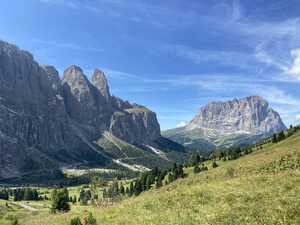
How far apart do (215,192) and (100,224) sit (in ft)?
36.6

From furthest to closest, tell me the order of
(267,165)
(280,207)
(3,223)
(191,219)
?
(267,165)
(3,223)
(191,219)
(280,207)

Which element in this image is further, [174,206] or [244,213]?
[174,206]

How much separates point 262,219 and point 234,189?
14.2m

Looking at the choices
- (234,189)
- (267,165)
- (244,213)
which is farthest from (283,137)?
(244,213)

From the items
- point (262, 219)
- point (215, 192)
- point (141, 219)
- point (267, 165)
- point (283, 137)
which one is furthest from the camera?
point (283, 137)

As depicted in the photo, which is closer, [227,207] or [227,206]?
[227,207]

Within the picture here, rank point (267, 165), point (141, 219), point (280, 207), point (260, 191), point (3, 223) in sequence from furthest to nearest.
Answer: point (267, 165)
point (3, 223)
point (260, 191)
point (141, 219)
point (280, 207)

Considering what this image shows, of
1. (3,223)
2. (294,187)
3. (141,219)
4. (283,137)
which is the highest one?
(283,137)

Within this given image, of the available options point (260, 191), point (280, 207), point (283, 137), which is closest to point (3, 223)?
point (260, 191)

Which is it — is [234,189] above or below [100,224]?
above

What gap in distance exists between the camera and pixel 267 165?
62.1m

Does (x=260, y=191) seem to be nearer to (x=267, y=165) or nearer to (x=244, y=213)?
(x=244, y=213)

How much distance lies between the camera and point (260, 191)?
98.6ft

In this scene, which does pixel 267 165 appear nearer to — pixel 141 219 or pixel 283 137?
pixel 141 219
